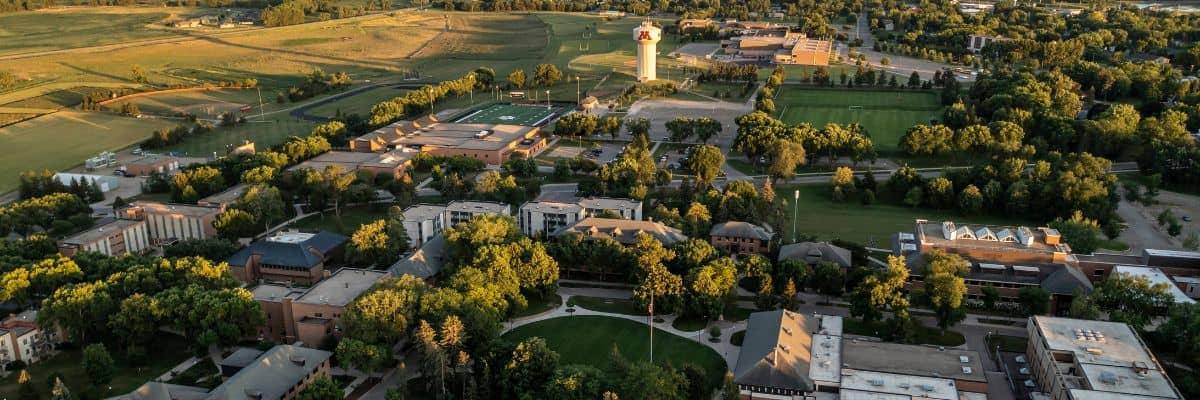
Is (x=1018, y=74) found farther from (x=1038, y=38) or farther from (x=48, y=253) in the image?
(x=48, y=253)

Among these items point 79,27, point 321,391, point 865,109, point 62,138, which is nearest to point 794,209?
point 321,391

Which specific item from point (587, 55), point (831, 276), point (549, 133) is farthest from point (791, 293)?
point (587, 55)

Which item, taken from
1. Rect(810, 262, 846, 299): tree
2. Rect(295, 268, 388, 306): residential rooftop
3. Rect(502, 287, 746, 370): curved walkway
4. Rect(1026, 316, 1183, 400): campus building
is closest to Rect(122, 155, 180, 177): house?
Rect(295, 268, 388, 306): residential rooftop

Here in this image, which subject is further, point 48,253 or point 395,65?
point 395,65

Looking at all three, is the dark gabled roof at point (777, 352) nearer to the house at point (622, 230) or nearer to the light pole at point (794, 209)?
the house at point (622, 230)

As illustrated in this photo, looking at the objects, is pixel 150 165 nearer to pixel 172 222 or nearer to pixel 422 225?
pixel 172 222

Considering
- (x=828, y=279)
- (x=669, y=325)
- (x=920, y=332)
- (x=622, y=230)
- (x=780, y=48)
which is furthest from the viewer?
(x=780, y=48)
